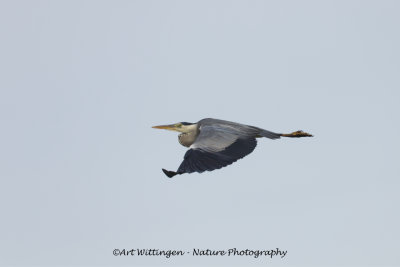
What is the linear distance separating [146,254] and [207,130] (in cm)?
366

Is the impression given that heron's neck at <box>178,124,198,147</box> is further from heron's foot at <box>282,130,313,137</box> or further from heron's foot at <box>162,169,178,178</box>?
heron's foot at <box>162,169,178,178</box>

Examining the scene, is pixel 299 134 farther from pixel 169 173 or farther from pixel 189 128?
pixel 169 173

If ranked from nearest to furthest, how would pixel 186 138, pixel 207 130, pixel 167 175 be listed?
pixel 167 175, pixel 207 130, pixel 186 138

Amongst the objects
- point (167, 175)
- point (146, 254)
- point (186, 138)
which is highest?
point (186, 138)

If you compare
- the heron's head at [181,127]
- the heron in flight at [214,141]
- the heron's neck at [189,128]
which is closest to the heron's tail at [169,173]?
the heron in flight at [214,141]

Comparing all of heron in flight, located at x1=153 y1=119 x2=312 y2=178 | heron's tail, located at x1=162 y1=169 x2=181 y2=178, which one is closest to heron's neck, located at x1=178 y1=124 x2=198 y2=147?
heron in flight, located at x1=153 y1=119 x2=312 y2=178

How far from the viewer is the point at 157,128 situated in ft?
73.9

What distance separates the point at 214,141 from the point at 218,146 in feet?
1.23

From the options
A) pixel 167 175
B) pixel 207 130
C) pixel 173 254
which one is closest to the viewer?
pixel 167 175

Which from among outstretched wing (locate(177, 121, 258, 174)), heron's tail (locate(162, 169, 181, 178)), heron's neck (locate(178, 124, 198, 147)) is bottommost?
heron's tail (locate(162, 169, 181, 178))

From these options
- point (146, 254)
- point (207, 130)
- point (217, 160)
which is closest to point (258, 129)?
point (207, 130)

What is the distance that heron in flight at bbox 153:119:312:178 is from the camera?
56.1ft

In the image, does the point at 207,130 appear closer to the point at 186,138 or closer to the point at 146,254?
the point at 186,138

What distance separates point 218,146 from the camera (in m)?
18.5
